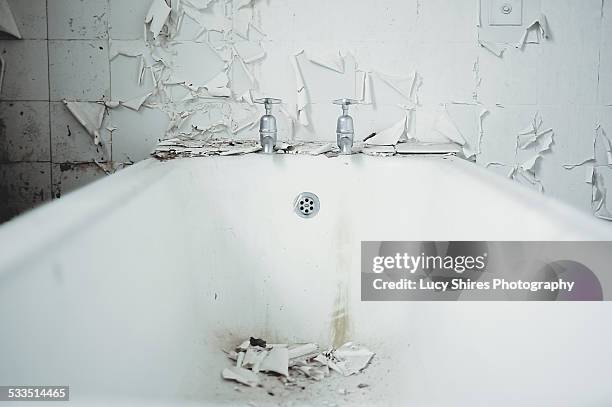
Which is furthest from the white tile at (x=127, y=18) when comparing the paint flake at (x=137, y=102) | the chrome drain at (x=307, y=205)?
the chrome drain at (x=307, y=205)

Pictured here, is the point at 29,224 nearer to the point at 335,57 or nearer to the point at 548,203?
the point at 548,203

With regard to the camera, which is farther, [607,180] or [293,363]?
[607,180]

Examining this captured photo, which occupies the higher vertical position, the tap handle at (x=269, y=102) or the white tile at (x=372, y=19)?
the white tile at (x=372, y=19)

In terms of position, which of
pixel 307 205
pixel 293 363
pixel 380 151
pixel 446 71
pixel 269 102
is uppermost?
pixel 446 71

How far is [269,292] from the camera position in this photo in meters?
1.31

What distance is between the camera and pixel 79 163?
1.64 meters

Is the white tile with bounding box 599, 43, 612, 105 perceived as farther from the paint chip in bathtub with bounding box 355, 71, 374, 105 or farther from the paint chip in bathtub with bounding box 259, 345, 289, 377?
the paint chip in bathtub with bounding box 259, 345, 289, 377

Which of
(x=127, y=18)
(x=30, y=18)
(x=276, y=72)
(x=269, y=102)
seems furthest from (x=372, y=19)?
(x=30, y=18)

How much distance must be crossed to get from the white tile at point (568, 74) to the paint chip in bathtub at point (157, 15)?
1.02 m

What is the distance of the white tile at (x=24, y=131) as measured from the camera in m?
1.62

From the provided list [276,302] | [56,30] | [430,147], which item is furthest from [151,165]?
[430,147]

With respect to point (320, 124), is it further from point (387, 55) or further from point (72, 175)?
point (72, 175)

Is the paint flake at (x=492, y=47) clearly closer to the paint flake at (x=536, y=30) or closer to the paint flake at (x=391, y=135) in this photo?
the paint flake at (x=536, y=30)

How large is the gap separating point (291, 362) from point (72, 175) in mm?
908
